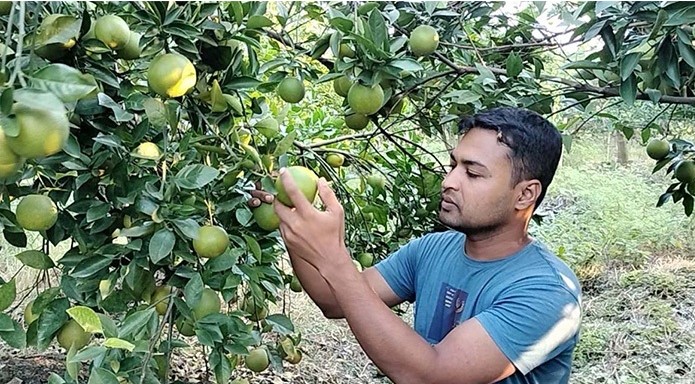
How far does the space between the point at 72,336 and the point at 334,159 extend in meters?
1.44

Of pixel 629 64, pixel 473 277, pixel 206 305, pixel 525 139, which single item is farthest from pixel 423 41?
pixel 206 305

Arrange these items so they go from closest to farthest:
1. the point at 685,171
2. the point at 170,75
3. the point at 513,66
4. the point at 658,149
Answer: the point at 170,75 → the point at 513,66 → the point at 685,171 → the point at 658,149

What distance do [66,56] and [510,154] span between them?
0.90 metres

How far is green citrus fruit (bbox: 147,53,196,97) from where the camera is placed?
45.1 inches

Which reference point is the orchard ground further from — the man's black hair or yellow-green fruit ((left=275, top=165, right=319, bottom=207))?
yellow-green fruit ((left=275, top=165, right=319, bottom=207))

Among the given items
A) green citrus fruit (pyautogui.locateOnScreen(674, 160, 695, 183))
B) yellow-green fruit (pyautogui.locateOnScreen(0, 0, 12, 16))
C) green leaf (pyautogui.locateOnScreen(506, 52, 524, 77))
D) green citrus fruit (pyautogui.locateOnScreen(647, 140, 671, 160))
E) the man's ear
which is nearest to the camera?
yellow-green fruit (pyautogui.locateOnScreen(0, 0, 12, 16))

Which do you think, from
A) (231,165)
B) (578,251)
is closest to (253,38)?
(231,165)

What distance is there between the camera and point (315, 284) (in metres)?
1.64

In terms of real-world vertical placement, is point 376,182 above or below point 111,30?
below

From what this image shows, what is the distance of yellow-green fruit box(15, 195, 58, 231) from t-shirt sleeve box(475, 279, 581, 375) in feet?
2.60

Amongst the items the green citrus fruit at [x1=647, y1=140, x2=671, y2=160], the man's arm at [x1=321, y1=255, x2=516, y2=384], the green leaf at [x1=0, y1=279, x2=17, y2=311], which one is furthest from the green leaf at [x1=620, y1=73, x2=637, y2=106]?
the green leaf at [x1=0, y1=279, x2=17, y2=311]

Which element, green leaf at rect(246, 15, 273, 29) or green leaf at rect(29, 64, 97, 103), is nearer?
green leaf at rect(29, 64, 97, 103)

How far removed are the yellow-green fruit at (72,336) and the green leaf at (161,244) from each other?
19 cm

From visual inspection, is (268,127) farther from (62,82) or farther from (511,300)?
(62,82)
